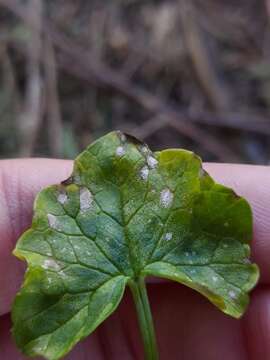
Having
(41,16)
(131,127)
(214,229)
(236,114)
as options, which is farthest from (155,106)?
(214,229)

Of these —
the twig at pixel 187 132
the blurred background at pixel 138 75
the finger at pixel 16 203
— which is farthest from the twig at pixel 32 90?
the finger at pixel 16 203

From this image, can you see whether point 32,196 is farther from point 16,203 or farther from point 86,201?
point 86,201

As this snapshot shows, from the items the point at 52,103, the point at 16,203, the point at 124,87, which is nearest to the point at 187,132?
the point at 124,87

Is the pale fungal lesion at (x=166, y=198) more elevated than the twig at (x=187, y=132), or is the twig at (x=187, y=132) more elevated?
the pale fungal lesion at (x=166, y=198)

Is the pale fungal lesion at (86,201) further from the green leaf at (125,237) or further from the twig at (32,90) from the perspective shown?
the twig at (32,90)

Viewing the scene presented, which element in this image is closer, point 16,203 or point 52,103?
point 16,203

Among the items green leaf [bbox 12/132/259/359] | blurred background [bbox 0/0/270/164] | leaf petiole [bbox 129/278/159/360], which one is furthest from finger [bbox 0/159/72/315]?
blurred background [bbox 0/0/270/164]

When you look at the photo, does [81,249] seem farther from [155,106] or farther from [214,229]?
[155,106]
